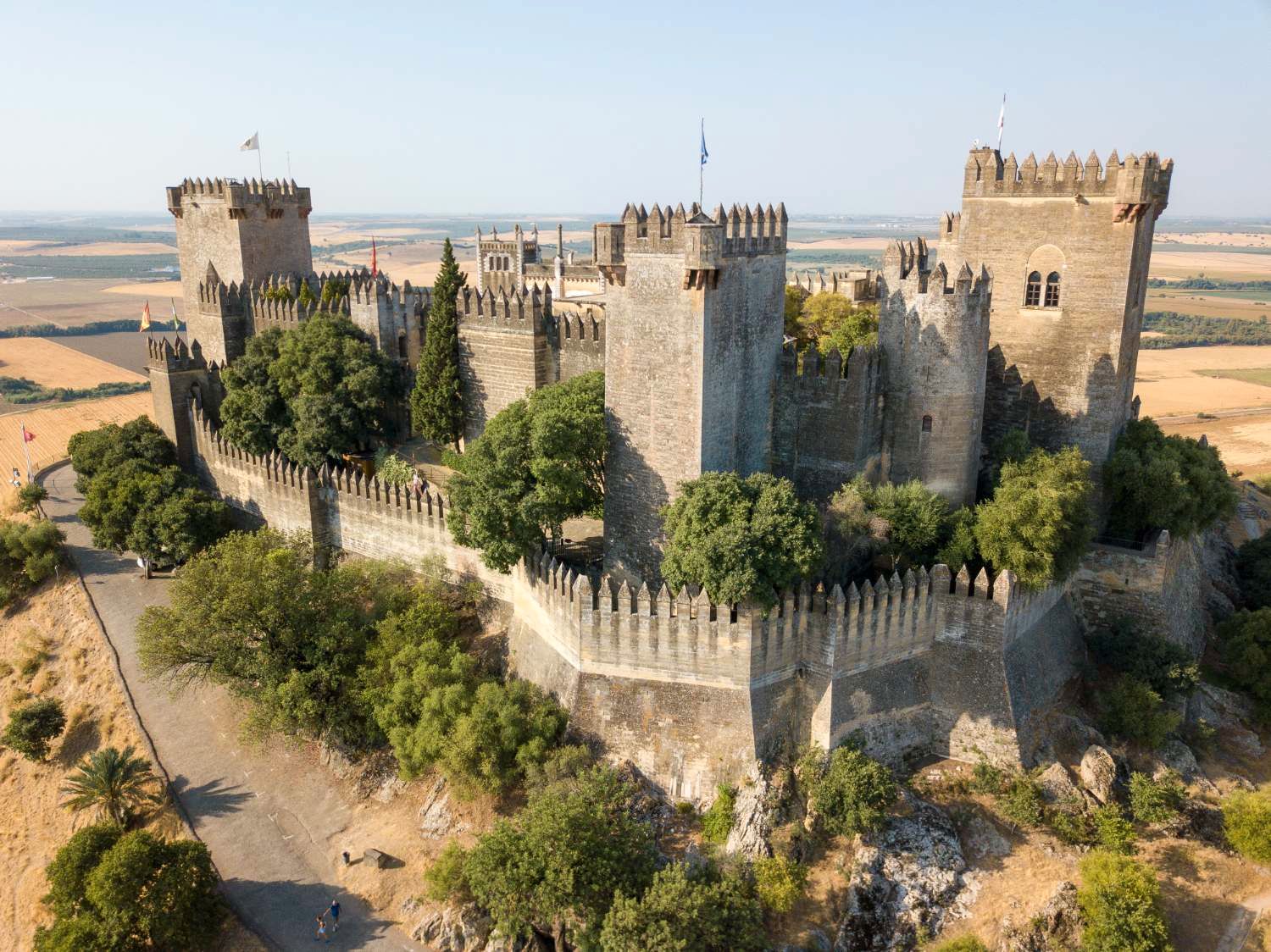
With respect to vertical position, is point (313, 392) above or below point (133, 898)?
above

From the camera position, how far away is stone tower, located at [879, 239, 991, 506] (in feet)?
86.5

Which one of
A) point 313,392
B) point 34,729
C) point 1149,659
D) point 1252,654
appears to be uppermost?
point 313,392

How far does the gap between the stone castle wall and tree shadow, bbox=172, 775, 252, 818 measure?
17.3 meters

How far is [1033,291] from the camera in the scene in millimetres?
30062

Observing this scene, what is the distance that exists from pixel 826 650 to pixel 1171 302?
17082cm

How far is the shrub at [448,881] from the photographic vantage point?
73.8ft

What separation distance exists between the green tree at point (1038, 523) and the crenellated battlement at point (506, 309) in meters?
14.8

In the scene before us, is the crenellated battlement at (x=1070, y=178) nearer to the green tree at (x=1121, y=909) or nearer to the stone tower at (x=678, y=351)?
the stone tower at (x=678, y=351)

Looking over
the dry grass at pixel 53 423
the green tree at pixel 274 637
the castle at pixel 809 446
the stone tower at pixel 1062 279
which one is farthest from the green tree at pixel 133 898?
the dry grass at pixel 53 423

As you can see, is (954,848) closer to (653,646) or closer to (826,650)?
(826,650)

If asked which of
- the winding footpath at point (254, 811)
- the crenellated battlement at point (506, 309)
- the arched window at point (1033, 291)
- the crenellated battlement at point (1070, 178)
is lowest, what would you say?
the winding footpath at point (254, 811)

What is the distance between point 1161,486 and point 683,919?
1856 centimetres

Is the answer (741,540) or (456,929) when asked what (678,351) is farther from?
(456,929)

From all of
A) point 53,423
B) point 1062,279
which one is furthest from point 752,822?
point 53,423
